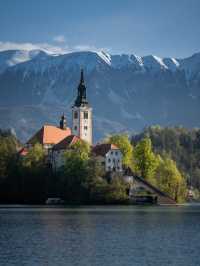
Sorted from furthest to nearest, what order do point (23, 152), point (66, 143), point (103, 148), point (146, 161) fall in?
point (66, 143) → point (23, 152) → point (103, 148) → point (146, 161)

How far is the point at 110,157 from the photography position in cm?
17675

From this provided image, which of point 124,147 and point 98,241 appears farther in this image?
point 124,147

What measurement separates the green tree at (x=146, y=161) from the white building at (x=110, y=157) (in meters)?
4.39

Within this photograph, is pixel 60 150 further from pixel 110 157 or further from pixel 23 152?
pixel 110 157

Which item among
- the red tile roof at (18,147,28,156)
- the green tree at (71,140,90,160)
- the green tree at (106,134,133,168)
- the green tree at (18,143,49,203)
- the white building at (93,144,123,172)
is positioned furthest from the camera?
the green tree at (106,134,133,168)

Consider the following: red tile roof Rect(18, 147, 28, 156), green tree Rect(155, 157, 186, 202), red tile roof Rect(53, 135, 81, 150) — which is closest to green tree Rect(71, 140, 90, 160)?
red tile roof Rect(53, 135, 81, 150)

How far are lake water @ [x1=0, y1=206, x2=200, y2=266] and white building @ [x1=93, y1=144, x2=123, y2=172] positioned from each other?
68.7 meters

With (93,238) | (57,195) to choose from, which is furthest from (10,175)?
(93,238)

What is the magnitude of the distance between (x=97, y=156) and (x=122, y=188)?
48.6 ft

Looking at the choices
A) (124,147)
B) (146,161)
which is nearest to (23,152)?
(124,147)

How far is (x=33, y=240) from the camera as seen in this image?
247 ft

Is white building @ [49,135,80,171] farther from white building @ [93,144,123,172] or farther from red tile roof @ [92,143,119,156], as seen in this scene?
white building @ [93,144,123,172]

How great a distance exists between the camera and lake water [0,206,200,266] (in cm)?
6259

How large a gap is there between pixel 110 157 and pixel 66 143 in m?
14.4
